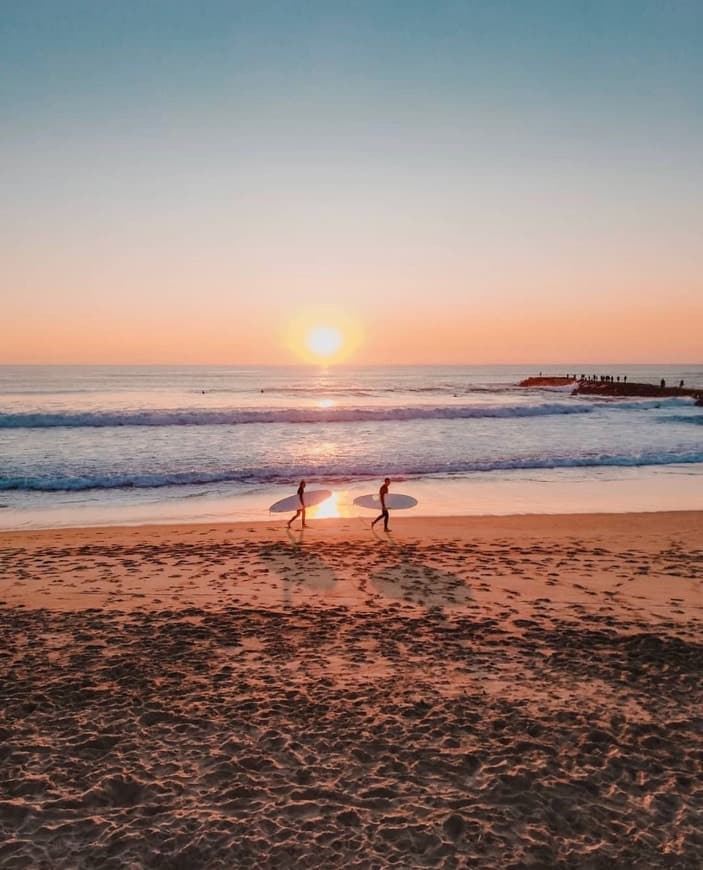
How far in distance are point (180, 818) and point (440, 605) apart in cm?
564

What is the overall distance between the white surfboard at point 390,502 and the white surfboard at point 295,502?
108 centimetres

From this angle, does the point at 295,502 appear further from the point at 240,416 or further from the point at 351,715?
the point at 240,416

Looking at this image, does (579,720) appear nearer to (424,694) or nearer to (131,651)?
(424,694)

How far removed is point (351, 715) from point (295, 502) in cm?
1058

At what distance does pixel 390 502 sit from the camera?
1688 cm

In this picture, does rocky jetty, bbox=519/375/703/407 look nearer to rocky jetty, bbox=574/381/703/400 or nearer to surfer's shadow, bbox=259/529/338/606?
rocky jetty, bbox=574/381/703/400

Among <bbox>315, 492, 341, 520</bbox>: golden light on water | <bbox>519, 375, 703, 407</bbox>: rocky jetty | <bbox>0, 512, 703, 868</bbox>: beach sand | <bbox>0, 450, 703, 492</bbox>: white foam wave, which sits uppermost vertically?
<bbox>519, 375, 703, 407</bbox>: rocky jetty

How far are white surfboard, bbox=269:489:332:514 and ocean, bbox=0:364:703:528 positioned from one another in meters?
0.49

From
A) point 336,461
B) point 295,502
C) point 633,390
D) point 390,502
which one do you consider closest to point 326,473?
point 336,461

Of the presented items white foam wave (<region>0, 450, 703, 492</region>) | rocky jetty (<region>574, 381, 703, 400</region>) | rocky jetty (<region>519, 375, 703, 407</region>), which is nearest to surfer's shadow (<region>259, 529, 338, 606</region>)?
white foam wave (<region>0, 450, 703, 492</region>)

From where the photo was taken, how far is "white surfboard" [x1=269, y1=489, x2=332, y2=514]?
16.6 m

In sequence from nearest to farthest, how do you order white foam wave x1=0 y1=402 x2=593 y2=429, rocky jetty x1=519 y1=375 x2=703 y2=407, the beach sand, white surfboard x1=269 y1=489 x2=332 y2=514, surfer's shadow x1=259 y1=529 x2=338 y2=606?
1. the beach sand
2. surfer's shadow x1=259 y1=529 x2=338 y2=606
3. white surfboard x1=269 y1=489 x2=332 y2=514
4. white foam wave x1=0 y1=402 x2=593 y2=429
5. rocky jetty x1=519 y1=375 x2=703 y2=407

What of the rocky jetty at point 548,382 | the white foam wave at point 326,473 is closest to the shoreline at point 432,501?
the white foam wave at point 326,473

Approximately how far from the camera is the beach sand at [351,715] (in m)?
4.73
